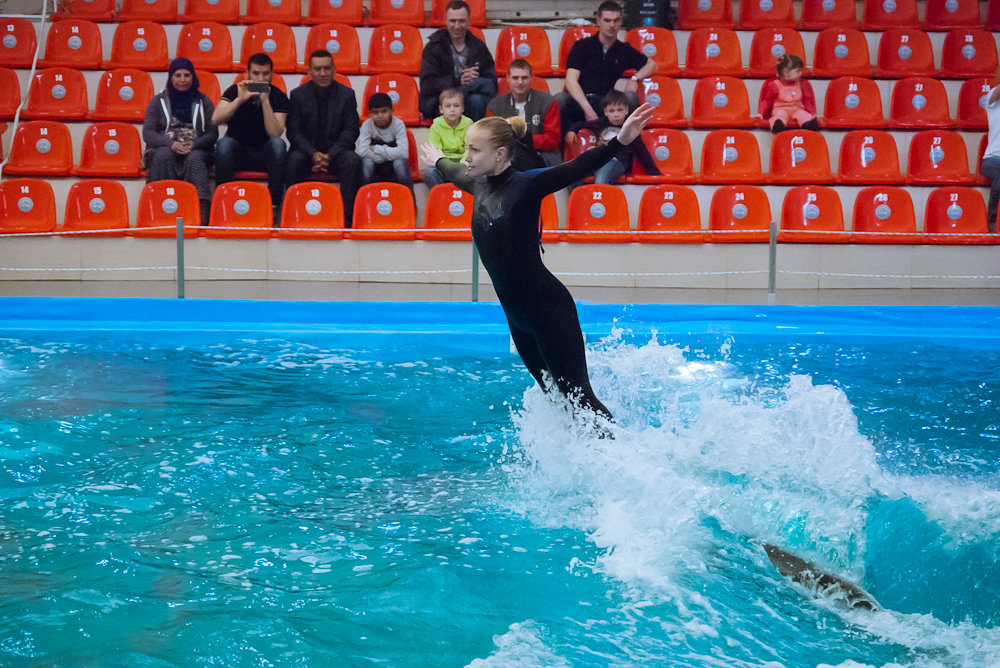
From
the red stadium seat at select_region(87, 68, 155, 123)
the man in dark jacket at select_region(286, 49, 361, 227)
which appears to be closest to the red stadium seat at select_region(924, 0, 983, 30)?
A: the man in dark jacket at select_region(286, 49, 361, 227)

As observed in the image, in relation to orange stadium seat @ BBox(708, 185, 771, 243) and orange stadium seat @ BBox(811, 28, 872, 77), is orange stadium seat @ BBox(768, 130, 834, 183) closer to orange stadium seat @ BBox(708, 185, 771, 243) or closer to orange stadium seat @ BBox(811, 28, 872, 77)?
orange stadium seat @ BBox(708, 185, 771, 243)

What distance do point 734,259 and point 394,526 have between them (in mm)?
6180

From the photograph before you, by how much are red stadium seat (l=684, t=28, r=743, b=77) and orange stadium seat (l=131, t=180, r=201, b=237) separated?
17.4 feet

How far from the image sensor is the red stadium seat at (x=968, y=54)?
1076 centimetres

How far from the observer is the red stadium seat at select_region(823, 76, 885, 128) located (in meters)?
10.4

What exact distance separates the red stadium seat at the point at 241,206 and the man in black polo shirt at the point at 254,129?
34 centimetres

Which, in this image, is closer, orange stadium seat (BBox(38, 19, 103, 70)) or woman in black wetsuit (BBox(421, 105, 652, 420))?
woman in black wetsuit (BBox(421, 105, 652, 420))

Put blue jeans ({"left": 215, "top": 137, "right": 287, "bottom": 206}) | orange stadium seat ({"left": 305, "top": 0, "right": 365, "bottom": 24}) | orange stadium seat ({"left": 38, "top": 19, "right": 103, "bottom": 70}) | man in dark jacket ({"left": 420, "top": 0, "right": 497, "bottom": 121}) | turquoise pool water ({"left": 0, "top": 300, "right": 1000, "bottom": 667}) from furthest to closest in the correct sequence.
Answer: orange stadium seat ({"left": 305, "top": 0, "right": 365, "bottom": 24}) < orange stadium seat ({"left": 38, "top": 19, "right": 103, "bottom": 70}) < man in dark jacket ({"left": 420, "top": 0, "right": 497, "bottom": 121}) < blue jeans ({"left": 215, "top": 137, "right": 287, "bottom": 206}) < turquoise pool water ({"left": 0, "top": 300, "right": 1000, "bottom": 667})

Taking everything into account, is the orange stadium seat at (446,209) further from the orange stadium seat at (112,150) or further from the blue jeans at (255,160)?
the orange stadium seat at (112,150)

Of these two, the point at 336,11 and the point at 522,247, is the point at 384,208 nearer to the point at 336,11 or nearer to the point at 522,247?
the point at 336,11

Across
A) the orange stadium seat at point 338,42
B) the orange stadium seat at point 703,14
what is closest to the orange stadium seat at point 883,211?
the orange stadium seat at point 703,14

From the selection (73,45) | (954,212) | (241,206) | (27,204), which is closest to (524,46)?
(241,206)

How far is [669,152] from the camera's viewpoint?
1004 cm

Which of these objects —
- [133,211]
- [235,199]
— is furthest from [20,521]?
Result: [133,211]
